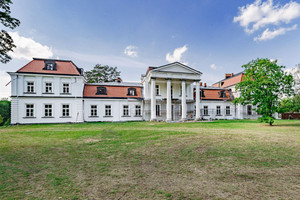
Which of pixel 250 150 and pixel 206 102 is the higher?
pixel 206 102

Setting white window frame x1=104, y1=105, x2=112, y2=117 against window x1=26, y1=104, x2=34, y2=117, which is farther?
white window frame x1=104, y1=105, x2=112, y2=117

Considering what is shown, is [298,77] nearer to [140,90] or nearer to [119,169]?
[140,90]

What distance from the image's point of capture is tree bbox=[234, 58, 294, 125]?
568 inches

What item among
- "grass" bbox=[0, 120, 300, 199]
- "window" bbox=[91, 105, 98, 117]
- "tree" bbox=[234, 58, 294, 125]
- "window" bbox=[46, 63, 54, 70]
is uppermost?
"window" bbox=[46, 63, 54, 70]

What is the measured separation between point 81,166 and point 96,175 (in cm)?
90

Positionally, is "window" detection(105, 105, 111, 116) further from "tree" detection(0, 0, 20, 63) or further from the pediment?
"tree" detection(0, 0, 20, 63)

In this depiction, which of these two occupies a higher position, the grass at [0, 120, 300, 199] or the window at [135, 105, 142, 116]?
the window at [135, 105, 142, 116]

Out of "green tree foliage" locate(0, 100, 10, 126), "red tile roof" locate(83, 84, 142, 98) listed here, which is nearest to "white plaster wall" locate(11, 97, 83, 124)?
"red tile roof" locate(83, 84, 142, 98)

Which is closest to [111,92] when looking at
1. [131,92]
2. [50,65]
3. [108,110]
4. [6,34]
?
[108,110]

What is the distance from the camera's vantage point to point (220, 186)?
10.4 ft

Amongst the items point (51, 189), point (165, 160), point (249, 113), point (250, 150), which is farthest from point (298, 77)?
point (51, 189)

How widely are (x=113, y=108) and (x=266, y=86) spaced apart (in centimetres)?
1952

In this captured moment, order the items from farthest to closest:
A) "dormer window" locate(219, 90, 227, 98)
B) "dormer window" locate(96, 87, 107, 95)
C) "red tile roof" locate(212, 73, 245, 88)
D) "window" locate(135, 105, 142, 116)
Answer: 1. "dormer window" locate(219, 90, 227, 98)
2. "red tile roof" locate(212, 73, 245, 88)
3. "window" locate(135, 105, 142, 116)
4. "dormer window" locate(96, 87, 107, 95)

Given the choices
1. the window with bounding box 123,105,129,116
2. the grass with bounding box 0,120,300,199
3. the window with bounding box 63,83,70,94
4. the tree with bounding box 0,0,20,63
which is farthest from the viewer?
the window with bounding box 123,105,129,116
